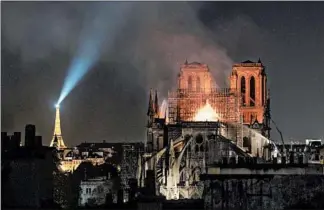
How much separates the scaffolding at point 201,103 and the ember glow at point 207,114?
0.17 meters

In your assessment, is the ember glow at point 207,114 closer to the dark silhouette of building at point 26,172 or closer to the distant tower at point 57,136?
the distant tower at point 57,136

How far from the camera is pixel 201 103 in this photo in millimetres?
29969

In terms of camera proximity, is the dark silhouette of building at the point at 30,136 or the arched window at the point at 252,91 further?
the arched window at the point at 252,91

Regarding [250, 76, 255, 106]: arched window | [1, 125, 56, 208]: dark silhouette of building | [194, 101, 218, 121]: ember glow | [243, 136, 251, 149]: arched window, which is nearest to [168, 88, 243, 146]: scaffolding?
[194, 101, 218, 121]: ember glow

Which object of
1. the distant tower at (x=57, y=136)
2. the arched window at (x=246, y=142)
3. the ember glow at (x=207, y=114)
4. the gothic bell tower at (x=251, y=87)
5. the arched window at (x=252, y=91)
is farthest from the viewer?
the arched window at (x=252, y=91)

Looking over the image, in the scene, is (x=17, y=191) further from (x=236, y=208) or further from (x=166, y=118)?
(x=166, y=118)

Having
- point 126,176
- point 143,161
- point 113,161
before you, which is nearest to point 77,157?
point 113,161

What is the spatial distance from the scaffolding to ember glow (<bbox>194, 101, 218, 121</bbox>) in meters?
0.17

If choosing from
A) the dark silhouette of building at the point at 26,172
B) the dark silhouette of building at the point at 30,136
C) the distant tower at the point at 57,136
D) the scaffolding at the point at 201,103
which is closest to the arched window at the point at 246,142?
the scaffolding at the point at 201,103

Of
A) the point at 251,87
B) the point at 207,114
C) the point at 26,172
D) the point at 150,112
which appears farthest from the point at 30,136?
the point at 251,87

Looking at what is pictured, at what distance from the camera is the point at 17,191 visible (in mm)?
16297

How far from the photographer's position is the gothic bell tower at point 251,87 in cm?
3097

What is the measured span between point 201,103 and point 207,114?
783 mm

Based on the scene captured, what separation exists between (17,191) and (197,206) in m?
4.05
